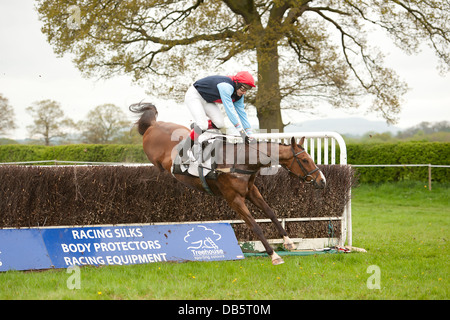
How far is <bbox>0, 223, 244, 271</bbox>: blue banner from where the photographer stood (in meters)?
6.00

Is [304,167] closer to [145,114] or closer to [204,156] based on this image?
[204,156]

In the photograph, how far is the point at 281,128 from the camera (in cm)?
1711

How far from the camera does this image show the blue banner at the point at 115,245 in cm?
600

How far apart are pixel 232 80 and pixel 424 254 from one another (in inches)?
163

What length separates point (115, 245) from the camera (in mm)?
6391

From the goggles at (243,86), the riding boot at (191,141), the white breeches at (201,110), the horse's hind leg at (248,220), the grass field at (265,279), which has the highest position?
the goggles at (243,86)

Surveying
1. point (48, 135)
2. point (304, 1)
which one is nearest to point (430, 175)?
point (304, 1)

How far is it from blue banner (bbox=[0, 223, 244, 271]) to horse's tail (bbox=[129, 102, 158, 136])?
157 centimetres

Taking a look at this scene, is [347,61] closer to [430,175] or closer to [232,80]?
[430,175]

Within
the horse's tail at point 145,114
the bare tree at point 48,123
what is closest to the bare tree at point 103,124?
the bare tree at point 48,123

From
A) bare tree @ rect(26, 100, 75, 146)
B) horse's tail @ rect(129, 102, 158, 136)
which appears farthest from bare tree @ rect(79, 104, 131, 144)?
horse's tail @ rect(129, 102, 158, 136)

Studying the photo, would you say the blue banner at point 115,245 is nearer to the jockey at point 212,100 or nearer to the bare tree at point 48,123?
the jockey at point 212,100

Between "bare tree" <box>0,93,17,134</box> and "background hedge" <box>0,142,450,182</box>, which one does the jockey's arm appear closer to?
"background hedge" <box>0,142,450,182</box>

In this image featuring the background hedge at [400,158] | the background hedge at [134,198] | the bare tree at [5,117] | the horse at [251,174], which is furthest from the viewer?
the bare tree at [5,117]
